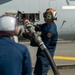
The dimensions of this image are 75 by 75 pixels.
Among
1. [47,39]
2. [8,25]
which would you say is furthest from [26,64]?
[47,39]

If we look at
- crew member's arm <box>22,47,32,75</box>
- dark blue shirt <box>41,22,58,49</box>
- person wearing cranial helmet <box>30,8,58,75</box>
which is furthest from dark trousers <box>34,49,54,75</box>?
crew member's arm <box>22,47,32,75</box>

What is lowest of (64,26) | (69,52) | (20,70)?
(69,52)

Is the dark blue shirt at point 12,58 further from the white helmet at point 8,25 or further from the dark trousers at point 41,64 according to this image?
the dark trousers at point 41,64

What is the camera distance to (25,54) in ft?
11.3

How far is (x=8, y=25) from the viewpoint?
345 centimetres

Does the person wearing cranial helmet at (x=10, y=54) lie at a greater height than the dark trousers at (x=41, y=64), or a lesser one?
greater

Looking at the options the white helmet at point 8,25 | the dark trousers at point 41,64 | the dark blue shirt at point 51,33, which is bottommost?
the dark trousers at point 41,64

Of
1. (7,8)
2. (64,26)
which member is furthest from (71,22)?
(7,8)

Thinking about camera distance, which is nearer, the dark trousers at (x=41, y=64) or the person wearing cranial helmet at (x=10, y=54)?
the person wearing cranial helmet at (x=10, y=54)

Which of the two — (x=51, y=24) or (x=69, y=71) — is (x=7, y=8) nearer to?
(x=69, y=71)

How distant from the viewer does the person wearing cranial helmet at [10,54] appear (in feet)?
11.1

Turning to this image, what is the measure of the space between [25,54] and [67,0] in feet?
23.4

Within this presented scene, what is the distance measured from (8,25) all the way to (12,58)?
0.27 meters

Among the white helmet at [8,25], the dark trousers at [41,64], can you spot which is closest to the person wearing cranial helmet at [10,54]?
the white helmet at [8,25]
